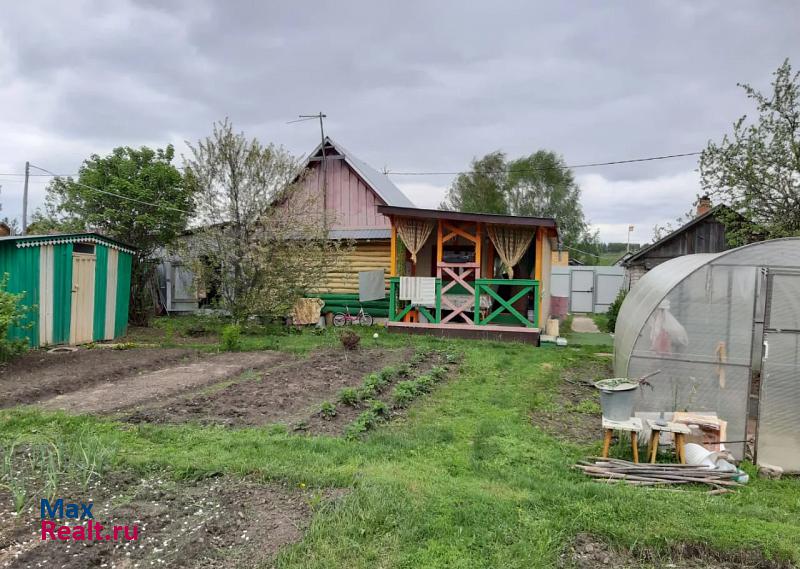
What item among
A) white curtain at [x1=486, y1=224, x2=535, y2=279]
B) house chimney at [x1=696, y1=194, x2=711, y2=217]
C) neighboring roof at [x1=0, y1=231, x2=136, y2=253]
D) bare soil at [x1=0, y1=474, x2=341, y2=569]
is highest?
house chimney at [x1=696, y1=194, x2=711, y2=217]

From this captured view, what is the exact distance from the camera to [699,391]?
16.3 feet

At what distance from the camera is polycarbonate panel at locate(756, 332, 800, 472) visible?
4.61m

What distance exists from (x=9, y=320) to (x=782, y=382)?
1049 centimetres

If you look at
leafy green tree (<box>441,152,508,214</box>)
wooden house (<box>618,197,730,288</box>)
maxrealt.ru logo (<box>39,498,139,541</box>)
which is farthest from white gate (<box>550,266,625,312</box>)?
maxrealt.ru logo (<box>39,498,139,541</box>)

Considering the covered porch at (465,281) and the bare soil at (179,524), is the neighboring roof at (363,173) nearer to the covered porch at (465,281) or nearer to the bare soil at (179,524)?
the covered porch at (465,281)

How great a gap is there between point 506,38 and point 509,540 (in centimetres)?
1010

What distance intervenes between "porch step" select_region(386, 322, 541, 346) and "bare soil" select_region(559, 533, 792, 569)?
8.87 m

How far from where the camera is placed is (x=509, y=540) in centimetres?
309

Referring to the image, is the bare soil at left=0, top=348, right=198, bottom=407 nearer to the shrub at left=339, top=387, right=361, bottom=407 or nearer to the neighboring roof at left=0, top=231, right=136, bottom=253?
the neighboring roof at left=0, top=231, right=136, bottom=253

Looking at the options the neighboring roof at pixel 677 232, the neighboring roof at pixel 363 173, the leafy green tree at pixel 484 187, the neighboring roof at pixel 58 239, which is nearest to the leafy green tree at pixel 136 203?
the neighboring roof at pixel 58 239

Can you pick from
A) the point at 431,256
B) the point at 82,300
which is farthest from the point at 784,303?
the point at 82,300

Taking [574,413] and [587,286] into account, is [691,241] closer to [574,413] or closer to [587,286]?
[587,286]

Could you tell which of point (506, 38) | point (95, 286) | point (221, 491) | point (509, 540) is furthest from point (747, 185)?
point (95, 286)

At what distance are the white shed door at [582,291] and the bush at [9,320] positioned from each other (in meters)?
22.8
